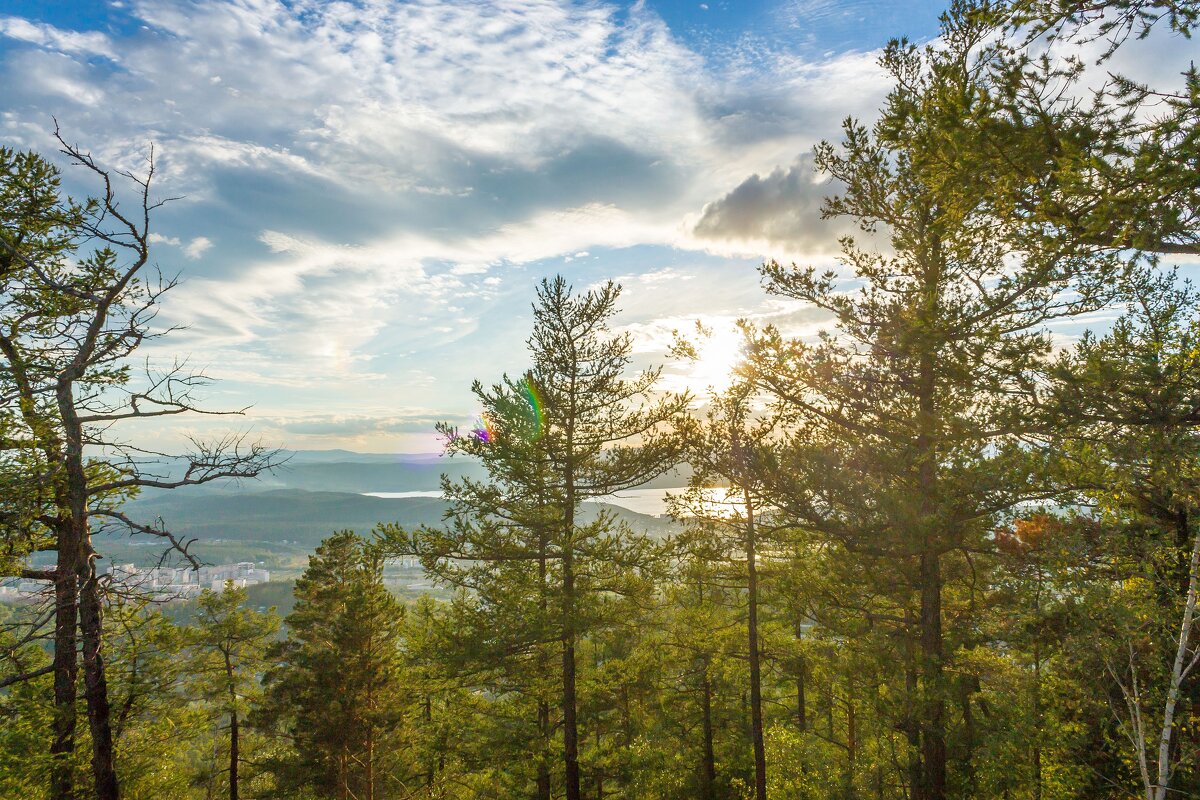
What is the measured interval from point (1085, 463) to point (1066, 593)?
3088 millimetres

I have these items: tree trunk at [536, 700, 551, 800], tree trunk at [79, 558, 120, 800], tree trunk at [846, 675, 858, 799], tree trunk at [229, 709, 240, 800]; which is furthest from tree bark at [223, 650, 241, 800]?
tree trunk at [846, 675, 858, 799]

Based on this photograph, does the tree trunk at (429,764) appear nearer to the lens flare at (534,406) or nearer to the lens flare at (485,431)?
the lens flare at (485,431)

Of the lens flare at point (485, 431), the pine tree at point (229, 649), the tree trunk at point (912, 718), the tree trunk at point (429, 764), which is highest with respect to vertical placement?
the lens flare at point (485, 431)

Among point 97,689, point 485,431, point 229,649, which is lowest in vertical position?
point 229,649

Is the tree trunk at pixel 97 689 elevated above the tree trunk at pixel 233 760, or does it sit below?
above

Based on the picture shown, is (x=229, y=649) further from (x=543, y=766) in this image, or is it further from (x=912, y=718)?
(x=912, y=718)

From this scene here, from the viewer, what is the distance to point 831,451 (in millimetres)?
8922

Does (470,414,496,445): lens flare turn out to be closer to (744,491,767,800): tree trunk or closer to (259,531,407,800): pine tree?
(259,531,407,800): pine tree

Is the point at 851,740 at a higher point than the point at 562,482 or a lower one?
lower

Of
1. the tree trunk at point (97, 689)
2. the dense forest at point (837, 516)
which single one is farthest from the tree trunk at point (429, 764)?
the tree trunk at point (97, 689)

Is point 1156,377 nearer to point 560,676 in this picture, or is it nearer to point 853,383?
point 853,383

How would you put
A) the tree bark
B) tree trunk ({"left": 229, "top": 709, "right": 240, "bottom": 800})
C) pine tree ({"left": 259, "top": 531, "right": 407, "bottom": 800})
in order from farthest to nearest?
the tree bark < tree trunk ({"left": 229, "top": 709, "right": 240, "bottom": 800}) < pine tree ({"left": 259, "top": 531, "right": 407, "bottom": 800})

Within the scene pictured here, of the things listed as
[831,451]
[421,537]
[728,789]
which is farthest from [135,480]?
[728,789]

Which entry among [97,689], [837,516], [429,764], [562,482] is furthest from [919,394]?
[429,764]
